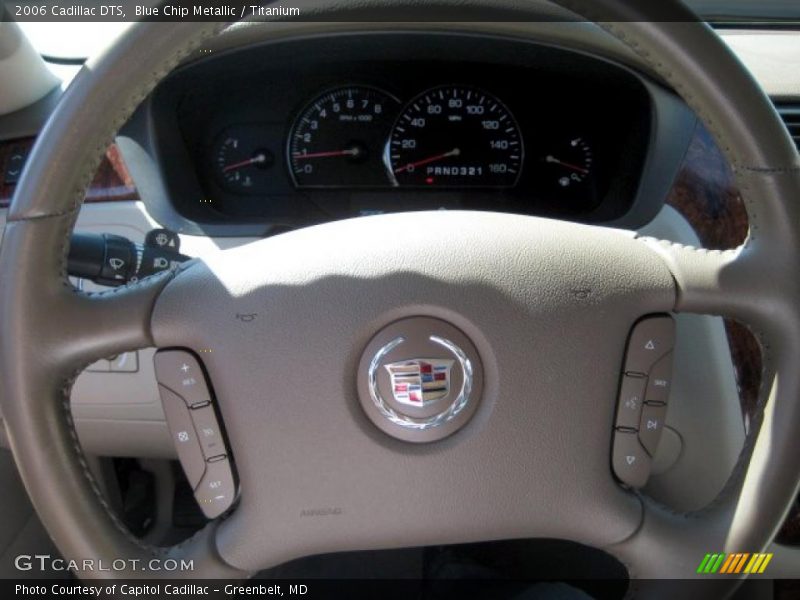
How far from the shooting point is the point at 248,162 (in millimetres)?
2059

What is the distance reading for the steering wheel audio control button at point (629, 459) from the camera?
3.87 feet

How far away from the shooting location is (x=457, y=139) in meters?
2.03

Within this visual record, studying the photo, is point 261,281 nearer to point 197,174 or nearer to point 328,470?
point 328,470

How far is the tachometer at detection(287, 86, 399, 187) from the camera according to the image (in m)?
2.02

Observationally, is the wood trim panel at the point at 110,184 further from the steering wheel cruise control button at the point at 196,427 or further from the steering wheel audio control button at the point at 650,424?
the steering wheel audio control button at the point at 650,424

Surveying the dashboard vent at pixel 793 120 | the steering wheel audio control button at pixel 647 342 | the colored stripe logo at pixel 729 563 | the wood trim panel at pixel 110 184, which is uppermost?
the dashboard vent at pixel 793 120

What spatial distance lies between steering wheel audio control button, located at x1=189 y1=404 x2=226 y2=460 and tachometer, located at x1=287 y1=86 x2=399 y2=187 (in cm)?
95

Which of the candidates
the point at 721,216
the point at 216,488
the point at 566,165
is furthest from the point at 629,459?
the point at 566,165

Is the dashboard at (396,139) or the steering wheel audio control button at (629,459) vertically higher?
the dashboard at (396,139)

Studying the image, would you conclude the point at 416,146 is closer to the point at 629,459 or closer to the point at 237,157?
the point at 237,157

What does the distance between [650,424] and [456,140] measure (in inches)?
38.6

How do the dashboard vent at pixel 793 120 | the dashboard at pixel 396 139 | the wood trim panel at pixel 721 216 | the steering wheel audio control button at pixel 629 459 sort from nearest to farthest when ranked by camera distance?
the steering wheel audio control button at pixel 629 459 < the wood trim panel at pixel 721 216 < the dashboard vent at pixel 793 120 < the dashboard at pixel 396 139

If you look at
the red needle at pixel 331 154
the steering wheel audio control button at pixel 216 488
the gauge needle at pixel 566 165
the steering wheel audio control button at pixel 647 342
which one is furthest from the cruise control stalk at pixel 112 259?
the gauge needle at pixel 566 165

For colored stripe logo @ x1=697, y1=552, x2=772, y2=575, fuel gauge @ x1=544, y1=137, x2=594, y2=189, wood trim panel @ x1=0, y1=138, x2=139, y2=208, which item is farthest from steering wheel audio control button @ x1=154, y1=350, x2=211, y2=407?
fuel gauge @ x1=544, y1=137, x2=594, y2=189
